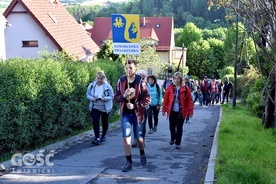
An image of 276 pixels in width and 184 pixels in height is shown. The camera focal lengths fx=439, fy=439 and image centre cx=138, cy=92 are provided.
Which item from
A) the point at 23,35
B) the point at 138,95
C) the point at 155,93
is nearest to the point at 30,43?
the point at 23,35

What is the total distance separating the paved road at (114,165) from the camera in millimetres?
6953

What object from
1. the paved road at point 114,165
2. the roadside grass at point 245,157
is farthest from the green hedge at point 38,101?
the roadside grass at point 245,157

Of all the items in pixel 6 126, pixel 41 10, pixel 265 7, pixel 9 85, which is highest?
pixel 41 10

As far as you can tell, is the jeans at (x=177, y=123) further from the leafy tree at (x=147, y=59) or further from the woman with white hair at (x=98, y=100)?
the leafy tree at (x=147, y=59)

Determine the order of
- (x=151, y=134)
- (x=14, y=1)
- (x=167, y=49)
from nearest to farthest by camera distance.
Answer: (x=151, y=134)
(x=14, y=1)
(x=167, y=49)

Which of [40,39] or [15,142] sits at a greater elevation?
[40,39]

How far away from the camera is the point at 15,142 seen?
835cm

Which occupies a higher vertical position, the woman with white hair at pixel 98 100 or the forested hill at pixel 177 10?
the forested hill at pixel 177 10

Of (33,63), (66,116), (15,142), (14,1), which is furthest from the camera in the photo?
(14,1)

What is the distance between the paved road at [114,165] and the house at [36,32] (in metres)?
17.7

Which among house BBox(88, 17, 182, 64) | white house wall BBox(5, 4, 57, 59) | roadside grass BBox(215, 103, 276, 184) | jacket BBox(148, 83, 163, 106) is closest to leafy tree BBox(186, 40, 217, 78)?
house BBox(88, 17, 182, 64)

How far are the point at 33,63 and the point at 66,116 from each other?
2.01 meters

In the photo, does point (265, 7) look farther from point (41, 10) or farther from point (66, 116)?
point (41, 10)

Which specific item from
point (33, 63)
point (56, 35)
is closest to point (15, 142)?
point (33, 63)
